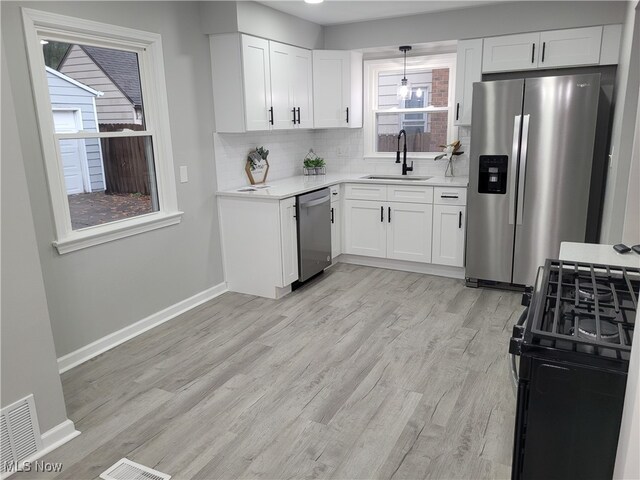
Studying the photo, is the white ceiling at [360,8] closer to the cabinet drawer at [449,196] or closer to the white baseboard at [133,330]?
the cabinet drawer at [449,196]

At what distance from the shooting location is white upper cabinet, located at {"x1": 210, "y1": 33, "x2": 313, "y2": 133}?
12.6 ft

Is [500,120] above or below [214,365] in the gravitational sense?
above

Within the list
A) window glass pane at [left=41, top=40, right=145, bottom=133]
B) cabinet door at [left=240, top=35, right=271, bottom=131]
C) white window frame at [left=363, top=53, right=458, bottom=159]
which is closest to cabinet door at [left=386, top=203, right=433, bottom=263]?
white window frame at [left=363, top=53, right=458, bottom=159]

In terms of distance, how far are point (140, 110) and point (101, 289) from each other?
1.35 meters

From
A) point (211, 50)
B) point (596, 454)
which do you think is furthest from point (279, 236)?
point (596, 454)

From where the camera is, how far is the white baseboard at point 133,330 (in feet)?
9.86

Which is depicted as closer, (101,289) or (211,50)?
(101,289)

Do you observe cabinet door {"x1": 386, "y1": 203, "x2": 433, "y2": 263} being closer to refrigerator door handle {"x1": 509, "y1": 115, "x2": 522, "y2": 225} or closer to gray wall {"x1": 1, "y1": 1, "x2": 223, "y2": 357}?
refrigerator door handle {"x1": 509, "y1": 115, "x2": 522, "y2": 225}

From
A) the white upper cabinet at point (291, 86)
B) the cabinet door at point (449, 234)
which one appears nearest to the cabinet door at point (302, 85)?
the white upper cabinet at point (291, 86)

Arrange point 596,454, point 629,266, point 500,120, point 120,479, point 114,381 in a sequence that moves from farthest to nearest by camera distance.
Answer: point 500,120 < point 114,381 < point 120,479 < point 629,266 < point 596,454

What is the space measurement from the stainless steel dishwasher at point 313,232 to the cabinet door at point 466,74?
150 centimetres

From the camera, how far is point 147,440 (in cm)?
228

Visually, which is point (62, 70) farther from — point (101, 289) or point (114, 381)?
point (114, 381)

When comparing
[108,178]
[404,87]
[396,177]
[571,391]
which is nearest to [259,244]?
[108,178]
